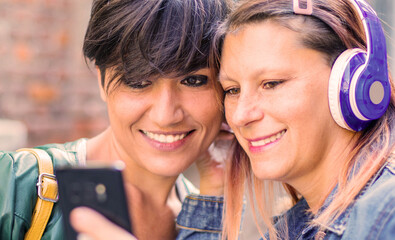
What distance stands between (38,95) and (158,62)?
204 cm

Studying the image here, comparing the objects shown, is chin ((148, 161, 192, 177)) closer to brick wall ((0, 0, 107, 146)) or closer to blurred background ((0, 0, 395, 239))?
blurred background ((0, 0, 395, 239))

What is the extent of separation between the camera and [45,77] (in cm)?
365

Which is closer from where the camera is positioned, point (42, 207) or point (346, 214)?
point (346, 214)

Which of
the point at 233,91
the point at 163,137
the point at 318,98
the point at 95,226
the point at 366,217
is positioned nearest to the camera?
the point at 95,226

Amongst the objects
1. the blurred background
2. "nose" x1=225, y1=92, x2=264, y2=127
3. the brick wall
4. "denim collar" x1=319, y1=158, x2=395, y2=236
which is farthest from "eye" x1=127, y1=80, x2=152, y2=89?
the brick wall

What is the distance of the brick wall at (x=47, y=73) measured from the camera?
351cm

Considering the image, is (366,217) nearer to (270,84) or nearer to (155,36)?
(270,84)

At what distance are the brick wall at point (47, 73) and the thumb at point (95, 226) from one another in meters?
2.67

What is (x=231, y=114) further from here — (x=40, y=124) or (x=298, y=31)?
(x=40, y=124)

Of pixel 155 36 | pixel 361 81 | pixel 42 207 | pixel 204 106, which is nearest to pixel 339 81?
pixel 361 81

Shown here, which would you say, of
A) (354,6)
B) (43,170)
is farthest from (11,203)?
(354,6)

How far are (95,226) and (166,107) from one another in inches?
34.8

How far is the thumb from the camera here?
1.05 m

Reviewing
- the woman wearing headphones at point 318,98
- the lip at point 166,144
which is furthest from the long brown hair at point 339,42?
the lip at point 166,144
